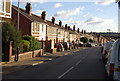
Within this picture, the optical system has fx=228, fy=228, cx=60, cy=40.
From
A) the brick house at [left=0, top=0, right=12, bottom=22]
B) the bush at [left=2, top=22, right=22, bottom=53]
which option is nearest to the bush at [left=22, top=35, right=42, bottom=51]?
the brick house at [left=0, top=0, right=12, bottom=22]

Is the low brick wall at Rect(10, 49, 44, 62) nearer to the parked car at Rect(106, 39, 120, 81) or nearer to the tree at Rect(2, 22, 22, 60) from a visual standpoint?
the tree at Rect(2, 22, 22, 60)

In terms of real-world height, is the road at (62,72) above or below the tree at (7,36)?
below

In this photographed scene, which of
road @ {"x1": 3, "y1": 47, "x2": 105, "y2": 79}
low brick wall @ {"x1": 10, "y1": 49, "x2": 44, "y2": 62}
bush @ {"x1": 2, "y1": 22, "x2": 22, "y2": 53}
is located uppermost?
bush @ {"x1": 2, "y1": 22, "x2": 22, "y2": 53}

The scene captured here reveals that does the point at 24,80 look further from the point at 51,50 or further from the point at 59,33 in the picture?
the point at 59,33

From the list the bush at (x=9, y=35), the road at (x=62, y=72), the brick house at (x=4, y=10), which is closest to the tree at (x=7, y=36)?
the bush at (x=9, y=35)

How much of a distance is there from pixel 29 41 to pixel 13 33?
878 cm

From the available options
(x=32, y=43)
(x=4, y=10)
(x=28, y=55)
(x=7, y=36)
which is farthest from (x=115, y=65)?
(x=32, y=43)

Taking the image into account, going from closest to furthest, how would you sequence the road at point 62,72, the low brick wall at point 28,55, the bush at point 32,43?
1. the road at point 62,72
2. the low brick wall at point 28,55
3. the bush at point 32,43

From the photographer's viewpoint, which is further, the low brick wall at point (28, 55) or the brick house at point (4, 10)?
the brick house at point (4, 10)

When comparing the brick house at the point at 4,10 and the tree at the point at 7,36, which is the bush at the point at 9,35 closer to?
the tree at the point at 7,36

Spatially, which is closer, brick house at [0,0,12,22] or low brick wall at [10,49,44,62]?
low brick wall at [10,49,44,62]

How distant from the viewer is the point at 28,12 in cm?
4675

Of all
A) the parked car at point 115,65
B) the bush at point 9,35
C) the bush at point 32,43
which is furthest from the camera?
the bush at point 32,43

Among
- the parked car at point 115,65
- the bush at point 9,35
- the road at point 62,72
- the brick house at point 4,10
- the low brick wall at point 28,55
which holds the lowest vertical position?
the road at point 62,72
